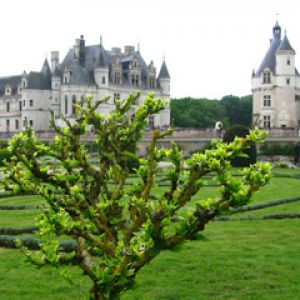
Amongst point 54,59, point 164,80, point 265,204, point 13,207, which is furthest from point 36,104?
point 265,204

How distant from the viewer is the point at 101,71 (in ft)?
207

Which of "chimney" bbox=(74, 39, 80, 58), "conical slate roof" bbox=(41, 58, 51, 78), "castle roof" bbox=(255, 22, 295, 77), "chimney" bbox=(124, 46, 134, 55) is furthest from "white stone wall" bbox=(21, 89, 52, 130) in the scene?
"castle roof" bbox=(255, 22, 295, 77)

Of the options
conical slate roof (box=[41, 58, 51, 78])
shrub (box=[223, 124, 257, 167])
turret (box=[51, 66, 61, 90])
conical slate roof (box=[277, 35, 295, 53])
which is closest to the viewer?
shrub (box=[223, 124, 257, 167])

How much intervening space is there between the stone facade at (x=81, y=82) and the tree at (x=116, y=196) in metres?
54.1

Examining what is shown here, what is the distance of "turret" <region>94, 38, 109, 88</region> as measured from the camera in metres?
62.8

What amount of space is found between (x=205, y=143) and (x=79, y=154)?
38.8m

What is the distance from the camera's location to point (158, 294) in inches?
379

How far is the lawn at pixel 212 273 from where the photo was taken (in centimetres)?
970

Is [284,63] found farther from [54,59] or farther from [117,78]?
[54,59]

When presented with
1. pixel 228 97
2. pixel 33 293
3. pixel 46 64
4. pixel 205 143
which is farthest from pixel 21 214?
pixel 228 97

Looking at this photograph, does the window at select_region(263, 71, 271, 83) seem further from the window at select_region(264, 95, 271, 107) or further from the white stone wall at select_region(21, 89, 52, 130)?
the white stone wall at select_region(21, 89, 52, 130)

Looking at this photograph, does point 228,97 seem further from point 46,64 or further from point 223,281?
point 223,281

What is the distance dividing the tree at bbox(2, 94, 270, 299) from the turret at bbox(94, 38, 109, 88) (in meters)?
55.9

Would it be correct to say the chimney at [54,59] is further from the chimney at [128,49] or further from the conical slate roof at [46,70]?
the chimney at [128,49]
